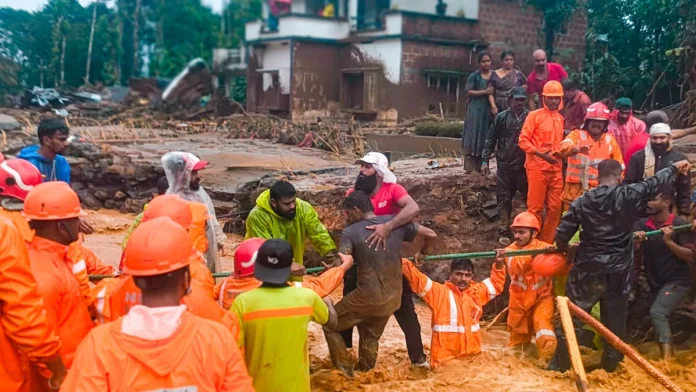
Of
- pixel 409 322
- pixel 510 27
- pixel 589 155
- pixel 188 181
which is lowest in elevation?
pixel 409 322

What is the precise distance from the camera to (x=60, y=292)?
352 centimetres

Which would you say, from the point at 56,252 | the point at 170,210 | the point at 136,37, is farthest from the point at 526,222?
the point at 136,37

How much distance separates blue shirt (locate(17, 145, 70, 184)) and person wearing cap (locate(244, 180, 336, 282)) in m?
1.99

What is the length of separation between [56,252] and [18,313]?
49 centimetres

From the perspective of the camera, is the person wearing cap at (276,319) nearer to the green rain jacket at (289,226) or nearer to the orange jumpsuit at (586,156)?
the green rain jacket at (289,226)

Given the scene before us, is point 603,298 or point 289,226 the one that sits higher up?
point 289,226

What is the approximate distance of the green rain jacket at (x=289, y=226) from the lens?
552 centimetres

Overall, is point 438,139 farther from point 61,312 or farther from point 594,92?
point 61,312

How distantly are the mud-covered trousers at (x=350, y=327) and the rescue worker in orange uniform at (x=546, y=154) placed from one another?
2.75 m

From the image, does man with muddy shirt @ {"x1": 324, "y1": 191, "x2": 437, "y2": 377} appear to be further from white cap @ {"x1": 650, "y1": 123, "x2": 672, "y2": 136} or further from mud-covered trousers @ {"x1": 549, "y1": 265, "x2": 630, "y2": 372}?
white cap @ {"x1": 650, "y1": 123, "x2": 672, "y2": 136}

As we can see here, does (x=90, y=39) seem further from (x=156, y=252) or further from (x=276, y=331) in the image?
(x=156, y=252)

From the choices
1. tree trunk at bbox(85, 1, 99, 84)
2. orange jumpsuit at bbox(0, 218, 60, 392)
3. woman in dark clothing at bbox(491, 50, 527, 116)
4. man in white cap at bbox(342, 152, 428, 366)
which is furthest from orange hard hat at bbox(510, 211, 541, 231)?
tree trunk at bbox(85, 1, 99, 84)

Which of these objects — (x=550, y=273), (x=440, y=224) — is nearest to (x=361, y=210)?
(x=550, y=273)

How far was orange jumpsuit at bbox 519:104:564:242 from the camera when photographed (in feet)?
24.1
